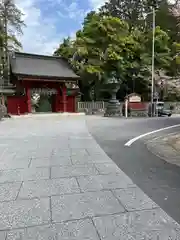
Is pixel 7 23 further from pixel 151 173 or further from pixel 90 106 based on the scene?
pixel 151 173

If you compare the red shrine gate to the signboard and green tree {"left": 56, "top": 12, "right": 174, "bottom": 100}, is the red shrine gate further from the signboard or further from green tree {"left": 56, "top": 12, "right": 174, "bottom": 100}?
the signboard

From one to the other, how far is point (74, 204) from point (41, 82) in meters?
20.5

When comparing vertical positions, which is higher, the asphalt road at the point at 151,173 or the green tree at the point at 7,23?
the green tree at the point at 7,23

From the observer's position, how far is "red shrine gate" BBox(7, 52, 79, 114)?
21594 millimetres

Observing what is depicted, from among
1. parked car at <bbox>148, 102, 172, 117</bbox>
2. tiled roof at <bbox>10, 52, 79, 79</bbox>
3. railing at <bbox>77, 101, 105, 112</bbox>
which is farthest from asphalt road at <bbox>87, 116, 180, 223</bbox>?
railing at <bbox>77, 101, 105, 112</bbox>

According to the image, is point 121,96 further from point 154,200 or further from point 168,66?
point 154,200

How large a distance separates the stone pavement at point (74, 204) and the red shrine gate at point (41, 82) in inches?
656

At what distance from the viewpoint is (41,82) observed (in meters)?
22.8

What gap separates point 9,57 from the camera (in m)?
22.6

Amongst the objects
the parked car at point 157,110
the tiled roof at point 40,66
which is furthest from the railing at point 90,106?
the parked car at point 157,110

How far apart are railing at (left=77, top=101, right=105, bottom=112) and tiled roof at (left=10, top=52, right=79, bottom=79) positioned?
3501 mm

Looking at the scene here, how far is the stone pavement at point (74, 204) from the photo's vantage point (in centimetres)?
261

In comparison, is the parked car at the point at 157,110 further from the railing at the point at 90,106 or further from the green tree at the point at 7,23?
the green tree at the point at 7,23

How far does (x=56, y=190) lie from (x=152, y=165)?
232cm
